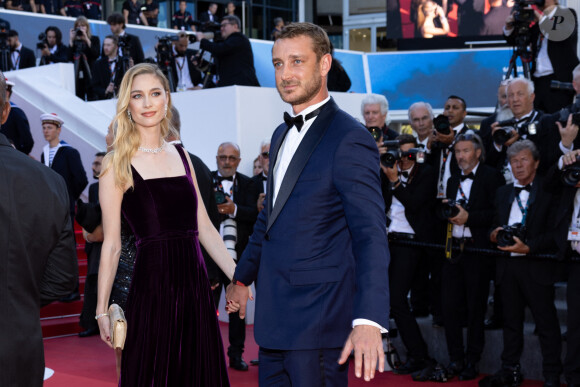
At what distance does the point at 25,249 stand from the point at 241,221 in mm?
4433

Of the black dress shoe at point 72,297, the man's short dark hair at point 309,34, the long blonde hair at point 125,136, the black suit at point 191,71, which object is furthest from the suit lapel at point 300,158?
the black suit at point 191,71

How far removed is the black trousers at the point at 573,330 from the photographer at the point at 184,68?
704cm

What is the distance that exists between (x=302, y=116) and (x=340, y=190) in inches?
14.4

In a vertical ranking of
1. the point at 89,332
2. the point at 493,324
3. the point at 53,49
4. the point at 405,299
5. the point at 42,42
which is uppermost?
the point at 42,42

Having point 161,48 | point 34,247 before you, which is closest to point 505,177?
point 34,247

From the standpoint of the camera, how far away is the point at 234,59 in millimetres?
9312

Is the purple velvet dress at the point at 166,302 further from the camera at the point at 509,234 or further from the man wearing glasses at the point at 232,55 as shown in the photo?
the man wearing glasses at the point at 232,55

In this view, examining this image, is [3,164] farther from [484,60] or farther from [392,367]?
[484,60]

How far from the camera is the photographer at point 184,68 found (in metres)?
11.4

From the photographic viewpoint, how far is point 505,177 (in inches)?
262

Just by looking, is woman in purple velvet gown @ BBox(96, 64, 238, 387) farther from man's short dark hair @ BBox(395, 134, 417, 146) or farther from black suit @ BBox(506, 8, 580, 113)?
black suit @ BBox(506, 8, 580, 113)

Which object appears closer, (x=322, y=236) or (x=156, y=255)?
(x=322, y=236)

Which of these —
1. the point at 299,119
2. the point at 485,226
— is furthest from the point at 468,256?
the point at 299,119

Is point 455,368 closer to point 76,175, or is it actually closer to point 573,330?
point 573,330
